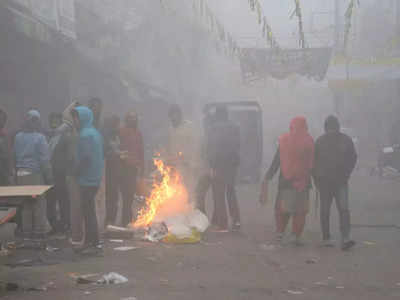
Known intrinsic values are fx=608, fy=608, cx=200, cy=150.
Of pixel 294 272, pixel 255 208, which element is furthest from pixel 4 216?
pixel 255 208

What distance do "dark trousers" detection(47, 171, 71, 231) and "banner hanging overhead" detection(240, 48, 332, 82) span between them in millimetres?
12422

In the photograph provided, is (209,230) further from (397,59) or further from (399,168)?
(397,59)

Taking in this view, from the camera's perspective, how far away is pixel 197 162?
951cm

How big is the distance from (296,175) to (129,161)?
237 cm

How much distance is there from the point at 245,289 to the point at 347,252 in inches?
97.0

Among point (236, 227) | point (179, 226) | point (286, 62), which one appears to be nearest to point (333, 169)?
point (236, 227)

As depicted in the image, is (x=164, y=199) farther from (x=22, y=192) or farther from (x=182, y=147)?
(x=22, y=192)

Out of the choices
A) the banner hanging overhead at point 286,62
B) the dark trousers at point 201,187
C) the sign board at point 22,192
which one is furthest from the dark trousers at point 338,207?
the banner hanging overhead at point 286,62

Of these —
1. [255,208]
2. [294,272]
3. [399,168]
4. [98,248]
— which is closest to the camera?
[294,272]

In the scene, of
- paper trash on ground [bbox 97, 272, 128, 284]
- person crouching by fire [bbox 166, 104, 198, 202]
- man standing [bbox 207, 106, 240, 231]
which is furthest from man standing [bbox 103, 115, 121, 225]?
paper trash on ground [bbox 97, 272, 128, 284]

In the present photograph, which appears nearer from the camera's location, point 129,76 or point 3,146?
point 3,146

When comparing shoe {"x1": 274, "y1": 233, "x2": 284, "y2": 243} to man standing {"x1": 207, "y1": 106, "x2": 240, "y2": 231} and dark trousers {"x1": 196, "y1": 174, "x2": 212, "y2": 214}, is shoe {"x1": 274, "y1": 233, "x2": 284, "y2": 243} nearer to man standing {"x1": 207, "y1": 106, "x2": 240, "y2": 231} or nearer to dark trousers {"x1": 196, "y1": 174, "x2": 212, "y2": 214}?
man standing {"x1": 207, "y1": 106, "x2": 240, "y2": 231}

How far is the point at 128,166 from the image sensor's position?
8.62 metres

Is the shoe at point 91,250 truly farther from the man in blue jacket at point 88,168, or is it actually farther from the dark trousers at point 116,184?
the dark trousers at point 116,184
